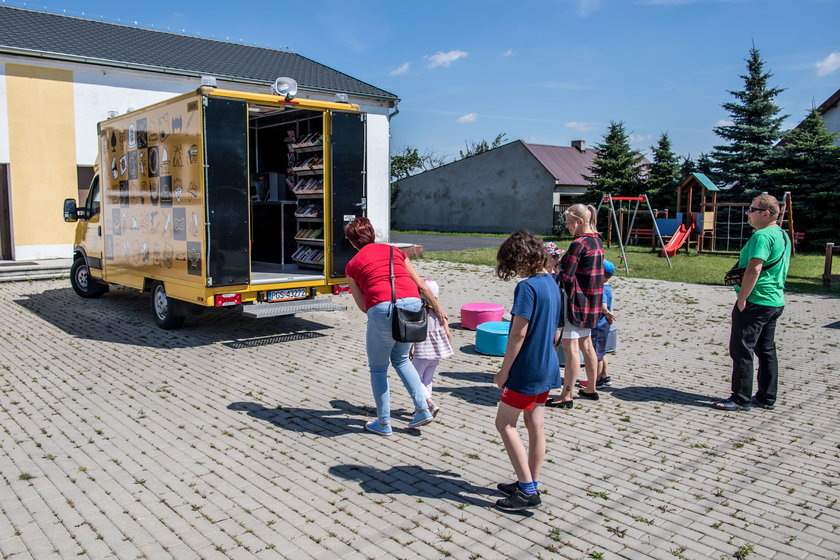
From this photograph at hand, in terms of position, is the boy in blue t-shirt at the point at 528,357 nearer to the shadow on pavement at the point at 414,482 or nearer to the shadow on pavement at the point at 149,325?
the shadow on pavement at the point at 414,482

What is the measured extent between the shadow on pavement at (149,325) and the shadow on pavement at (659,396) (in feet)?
14.4

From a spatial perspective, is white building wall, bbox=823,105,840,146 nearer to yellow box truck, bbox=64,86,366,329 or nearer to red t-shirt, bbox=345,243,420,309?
yellow box truck, bbox=64,86,366,329

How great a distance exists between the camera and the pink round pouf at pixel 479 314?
31.8 ft

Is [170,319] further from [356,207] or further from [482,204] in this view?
[482,204]

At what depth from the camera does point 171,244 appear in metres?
8.83

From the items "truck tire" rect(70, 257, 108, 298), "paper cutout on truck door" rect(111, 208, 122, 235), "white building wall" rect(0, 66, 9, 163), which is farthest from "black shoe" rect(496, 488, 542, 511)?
"white building wall" rect(0, 66, 9, 163)

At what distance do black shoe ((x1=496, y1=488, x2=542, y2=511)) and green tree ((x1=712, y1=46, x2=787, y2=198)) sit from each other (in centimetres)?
2642

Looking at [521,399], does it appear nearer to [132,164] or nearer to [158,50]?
[132,164]

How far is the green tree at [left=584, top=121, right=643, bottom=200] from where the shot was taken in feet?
102

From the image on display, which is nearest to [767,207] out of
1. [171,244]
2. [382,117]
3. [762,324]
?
[762,324]

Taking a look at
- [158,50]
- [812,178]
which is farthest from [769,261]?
[812,178]

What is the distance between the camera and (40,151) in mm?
16828

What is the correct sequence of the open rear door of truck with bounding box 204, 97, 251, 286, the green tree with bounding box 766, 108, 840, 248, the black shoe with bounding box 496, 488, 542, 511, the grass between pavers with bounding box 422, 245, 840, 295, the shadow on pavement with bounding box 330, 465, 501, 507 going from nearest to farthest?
the black shoe with bounding box 496, 488, 542, 511 → the shadow on pavement with bounding box 330, 465, 501, 507 → the open rear door of truck with bounding box 204, 97, 251, 286 → the grass between pavers with bounding box 422, 245, 840, 295 → the green tree with bounding box 766, 108, 840, 248

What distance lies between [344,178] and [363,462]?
5064 mm
